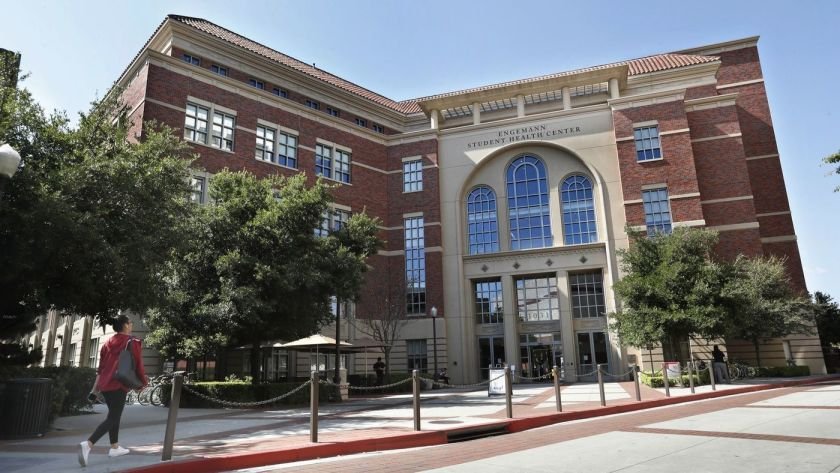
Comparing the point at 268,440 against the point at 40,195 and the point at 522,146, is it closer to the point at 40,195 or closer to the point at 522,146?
the point at 40,195

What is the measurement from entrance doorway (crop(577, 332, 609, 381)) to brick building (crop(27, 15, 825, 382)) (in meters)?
0.08

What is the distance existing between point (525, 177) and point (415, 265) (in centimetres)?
887

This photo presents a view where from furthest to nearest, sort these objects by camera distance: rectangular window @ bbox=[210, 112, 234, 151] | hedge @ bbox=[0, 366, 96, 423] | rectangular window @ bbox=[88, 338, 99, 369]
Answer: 1. rectangular window @ bbox=[210, 112, 234, 151]
2. rectangular window @ bbox=[88, 338, 99, 369]
3. hedge @ bbox=[0, 366, 96, 423]

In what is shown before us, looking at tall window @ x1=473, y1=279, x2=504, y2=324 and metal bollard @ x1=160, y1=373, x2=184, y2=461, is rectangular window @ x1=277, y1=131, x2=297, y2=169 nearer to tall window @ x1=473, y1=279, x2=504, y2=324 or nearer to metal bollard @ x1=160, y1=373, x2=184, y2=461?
tall window @ x1=473, y1=279, x2=504, y2=324

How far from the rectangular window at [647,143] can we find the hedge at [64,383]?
28.9 meters

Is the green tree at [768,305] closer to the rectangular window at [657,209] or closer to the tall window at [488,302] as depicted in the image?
the rectangular window at [657,209]

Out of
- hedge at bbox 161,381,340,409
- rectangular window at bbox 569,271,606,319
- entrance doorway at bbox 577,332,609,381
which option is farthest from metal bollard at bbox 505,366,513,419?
rectangular window at bbox 569,271,606,319

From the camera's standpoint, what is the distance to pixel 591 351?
31625 millimetres

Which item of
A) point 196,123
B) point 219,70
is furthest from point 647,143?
point 196,123

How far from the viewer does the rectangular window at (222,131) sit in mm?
27672

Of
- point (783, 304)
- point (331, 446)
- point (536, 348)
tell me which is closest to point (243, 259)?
point (331, 446)

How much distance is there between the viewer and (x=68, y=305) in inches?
480

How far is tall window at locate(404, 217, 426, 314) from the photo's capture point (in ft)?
112

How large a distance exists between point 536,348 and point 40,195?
27.4 metres
